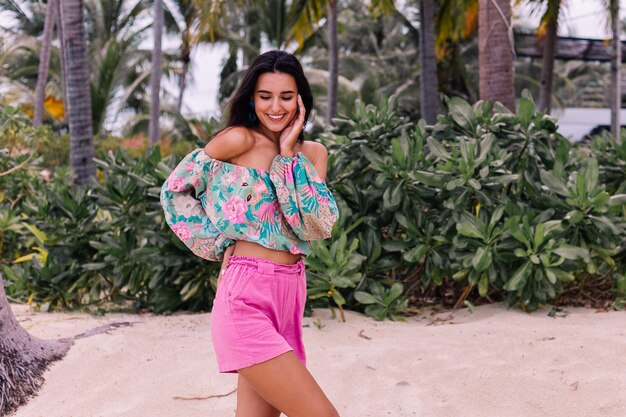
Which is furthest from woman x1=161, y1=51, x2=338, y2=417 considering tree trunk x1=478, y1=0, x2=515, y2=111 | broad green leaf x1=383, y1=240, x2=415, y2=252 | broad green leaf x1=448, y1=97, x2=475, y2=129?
tree trunk x1=478, y1=0, x2=515, y2=111

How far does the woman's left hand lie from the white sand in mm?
1504

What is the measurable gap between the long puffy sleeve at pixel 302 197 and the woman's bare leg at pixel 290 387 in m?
0.42

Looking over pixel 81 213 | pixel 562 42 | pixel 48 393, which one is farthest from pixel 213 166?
pixel 562 42

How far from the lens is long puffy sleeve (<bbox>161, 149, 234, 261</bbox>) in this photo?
8.59ft

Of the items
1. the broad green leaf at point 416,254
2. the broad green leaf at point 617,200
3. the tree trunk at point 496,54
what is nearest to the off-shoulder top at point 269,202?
the broad green leaf at point 416,254

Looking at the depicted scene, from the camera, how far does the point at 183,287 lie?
5.04 m

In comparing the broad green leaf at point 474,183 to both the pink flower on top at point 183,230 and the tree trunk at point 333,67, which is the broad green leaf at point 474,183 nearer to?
the pink flower on top at point 183,230

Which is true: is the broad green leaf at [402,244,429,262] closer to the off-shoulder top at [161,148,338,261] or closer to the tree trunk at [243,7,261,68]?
the off-shoulder top at [161,148,338,261]

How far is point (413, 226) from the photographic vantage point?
489cm

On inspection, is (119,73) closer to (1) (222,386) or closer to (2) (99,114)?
(2) (99,114)

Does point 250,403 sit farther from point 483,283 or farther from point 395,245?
point 395,245

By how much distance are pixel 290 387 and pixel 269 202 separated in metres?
0.59

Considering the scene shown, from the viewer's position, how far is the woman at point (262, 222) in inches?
91.1

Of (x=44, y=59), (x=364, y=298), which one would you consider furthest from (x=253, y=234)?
(x=44, y=59)
